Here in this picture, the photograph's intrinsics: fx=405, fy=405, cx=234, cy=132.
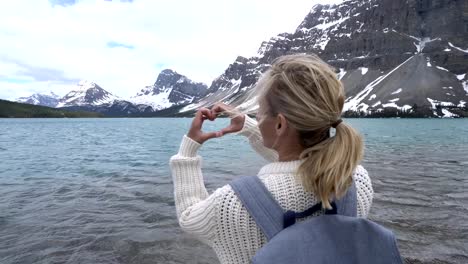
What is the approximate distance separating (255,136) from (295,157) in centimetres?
102

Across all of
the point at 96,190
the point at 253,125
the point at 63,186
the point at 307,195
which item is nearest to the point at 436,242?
the point at 253,125

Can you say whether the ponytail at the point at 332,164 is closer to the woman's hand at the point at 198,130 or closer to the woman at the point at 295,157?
the woman at the point at 295,157

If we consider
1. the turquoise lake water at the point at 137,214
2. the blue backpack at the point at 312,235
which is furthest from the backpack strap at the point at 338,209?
the turquoise lake water at the point at 137,214

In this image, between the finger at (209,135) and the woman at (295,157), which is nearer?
the woman at (295,157)

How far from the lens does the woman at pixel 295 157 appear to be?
2.46 metres

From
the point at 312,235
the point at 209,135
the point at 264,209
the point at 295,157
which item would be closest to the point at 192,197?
the point at 209,135

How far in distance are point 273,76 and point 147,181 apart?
54.7 ft

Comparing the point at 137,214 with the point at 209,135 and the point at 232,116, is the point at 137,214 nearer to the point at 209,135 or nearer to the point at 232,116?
the point at 232,116

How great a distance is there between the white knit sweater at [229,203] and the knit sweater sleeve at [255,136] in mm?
673

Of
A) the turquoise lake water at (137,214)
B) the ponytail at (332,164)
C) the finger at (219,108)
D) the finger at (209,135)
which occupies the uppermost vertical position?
the finger at (219,108)

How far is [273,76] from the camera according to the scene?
2.64 metres

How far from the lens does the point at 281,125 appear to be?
8.68 ft

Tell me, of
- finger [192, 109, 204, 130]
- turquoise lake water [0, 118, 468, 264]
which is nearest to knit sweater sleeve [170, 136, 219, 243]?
finger [192, 109, 204, 130]

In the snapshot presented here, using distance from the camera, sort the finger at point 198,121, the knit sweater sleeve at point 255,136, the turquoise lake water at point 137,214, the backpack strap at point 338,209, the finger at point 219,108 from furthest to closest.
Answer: the turquoise lake water at point 137,214
the knit sweater sleeve at point 255,136
the finger at point 219,108
the finger at point 198,121
the backpack strap at point 338,209
